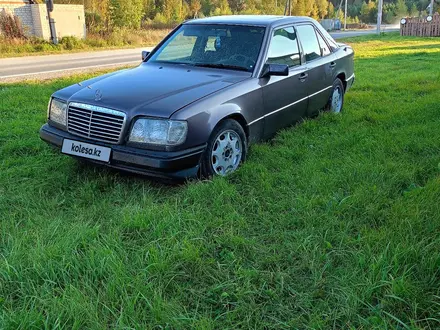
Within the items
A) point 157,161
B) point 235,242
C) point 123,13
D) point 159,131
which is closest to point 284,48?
point 159,131

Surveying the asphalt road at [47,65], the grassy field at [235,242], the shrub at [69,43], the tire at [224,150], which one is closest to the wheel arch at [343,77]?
the grassy field at [235,242]

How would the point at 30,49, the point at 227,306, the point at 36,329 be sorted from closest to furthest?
the point at 36,329 < the point at 227,306 < the point at 30,49

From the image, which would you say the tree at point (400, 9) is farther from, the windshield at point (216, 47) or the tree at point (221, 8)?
the windshield at point (216, 47)

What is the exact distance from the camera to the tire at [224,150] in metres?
3.81

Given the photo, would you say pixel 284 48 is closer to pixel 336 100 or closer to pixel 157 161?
pixel 336 100

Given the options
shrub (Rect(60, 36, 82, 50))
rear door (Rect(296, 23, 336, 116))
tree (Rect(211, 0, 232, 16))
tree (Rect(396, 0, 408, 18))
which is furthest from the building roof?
tree (Rect(396, 0, 408, 18))

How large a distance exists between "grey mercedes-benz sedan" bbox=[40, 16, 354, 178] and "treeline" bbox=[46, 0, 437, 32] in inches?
918

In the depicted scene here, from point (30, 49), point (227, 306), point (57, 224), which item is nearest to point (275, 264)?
point (227, 306)

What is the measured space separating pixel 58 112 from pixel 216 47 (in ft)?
6.15

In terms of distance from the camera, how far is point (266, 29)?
470 cm

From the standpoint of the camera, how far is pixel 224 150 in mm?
4023

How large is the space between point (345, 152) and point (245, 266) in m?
2.43

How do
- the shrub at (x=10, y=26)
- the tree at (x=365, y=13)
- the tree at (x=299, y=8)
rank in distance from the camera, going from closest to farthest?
the shrub at (x=10, y=26) < the tree at (x=299, y=8) < the tree at (x=365, y=13)

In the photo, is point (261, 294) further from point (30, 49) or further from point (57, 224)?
point (30, 49)
